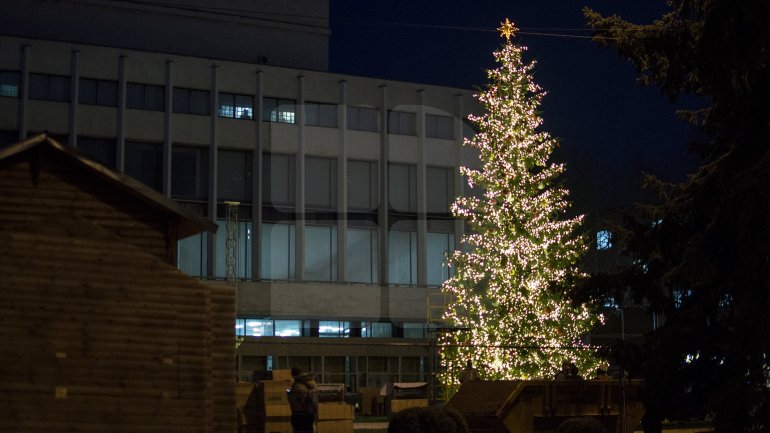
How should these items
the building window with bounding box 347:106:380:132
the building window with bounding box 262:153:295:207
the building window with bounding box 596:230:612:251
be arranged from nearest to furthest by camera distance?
1. the building window with bounding box 596:230:612:251
2. the building window with bounding box 262:153:295:207
3. the building window with bounding box 347:106:380:132

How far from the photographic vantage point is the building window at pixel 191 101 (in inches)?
2056

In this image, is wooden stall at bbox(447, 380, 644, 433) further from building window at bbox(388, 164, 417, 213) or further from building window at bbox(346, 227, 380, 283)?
building window at bbox(388, 164, 417, 213)

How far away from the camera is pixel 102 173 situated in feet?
62.1

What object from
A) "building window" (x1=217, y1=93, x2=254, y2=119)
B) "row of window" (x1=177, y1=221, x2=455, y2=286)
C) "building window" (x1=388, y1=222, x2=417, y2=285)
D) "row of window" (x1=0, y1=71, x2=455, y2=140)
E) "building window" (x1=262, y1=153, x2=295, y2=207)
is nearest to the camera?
"row of window" (x1=0, y1=71, x2=455, y2=140)

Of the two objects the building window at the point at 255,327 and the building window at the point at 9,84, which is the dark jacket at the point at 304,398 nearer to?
the building window at the point at 255,327

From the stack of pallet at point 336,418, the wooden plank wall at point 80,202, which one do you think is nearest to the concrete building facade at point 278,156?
the stack of pallet at point 336,418

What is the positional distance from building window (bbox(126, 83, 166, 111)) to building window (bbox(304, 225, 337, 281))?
984 centimetres

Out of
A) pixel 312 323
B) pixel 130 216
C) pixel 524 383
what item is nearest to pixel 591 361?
pixel 524 383

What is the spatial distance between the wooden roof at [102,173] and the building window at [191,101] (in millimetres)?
33427

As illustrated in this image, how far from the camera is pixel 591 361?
3281cm

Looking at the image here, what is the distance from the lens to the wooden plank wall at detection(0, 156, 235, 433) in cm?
1636

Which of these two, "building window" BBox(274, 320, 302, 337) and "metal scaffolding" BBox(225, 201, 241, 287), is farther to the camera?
"building window" BBox(274, 320, 302, 337)

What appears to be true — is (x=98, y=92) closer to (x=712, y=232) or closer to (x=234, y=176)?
(x=234, y=176)

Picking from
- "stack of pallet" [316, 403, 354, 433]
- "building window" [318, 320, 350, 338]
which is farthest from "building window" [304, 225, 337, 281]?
"stack of pallet" [316, 403, 354, 433]
